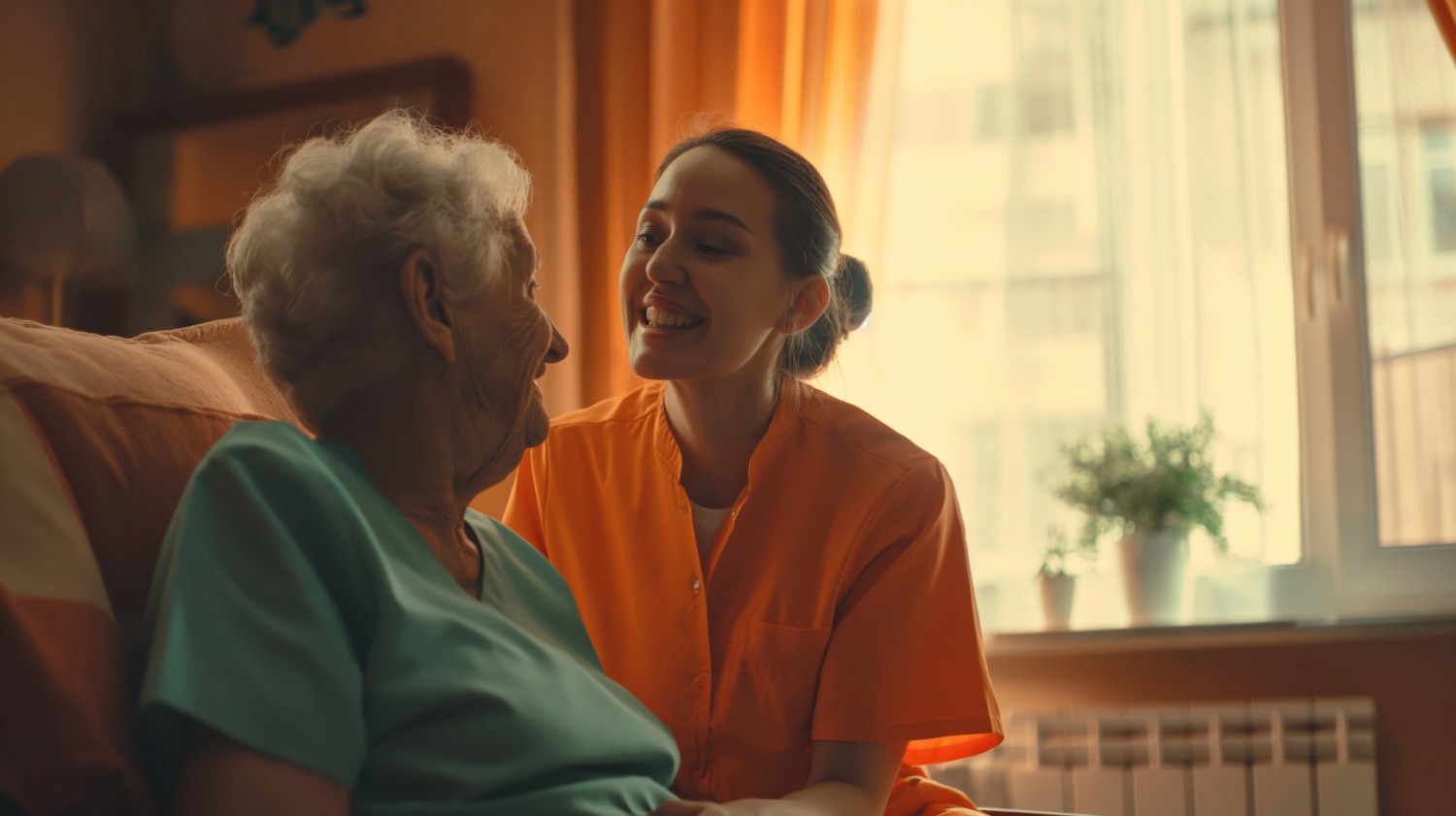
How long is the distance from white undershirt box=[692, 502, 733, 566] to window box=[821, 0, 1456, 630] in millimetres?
1080

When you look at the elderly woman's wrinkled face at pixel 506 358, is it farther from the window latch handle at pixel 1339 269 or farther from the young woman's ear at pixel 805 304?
the window latch handle at pixel 1339 269

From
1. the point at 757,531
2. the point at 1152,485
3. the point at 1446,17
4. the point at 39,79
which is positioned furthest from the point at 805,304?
the point at 39,79

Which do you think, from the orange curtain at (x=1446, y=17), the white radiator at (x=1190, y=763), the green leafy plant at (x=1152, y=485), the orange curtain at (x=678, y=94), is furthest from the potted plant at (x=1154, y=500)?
the orange curtain at (x=1446, y=17)

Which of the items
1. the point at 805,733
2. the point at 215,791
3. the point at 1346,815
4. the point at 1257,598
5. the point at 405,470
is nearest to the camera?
the point at 215,791

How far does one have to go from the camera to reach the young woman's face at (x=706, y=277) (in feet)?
5.24

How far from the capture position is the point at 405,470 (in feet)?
3.34

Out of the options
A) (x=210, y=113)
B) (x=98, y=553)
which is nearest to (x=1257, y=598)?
(x=98, y=553)

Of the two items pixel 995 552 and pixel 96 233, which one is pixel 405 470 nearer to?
pixel 995 552

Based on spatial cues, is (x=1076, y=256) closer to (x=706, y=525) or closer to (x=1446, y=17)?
(x=1446, y=17)

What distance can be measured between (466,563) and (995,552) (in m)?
2.02

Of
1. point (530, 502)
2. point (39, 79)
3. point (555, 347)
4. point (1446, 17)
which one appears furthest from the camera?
point (39, 79)

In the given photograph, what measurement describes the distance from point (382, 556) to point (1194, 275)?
2484mm

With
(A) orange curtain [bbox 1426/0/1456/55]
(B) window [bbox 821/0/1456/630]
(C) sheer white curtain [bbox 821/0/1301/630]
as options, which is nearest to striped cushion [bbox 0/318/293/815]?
(B) window [bbox 821/0/1456/630]

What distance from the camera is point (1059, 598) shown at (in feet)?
8.88
